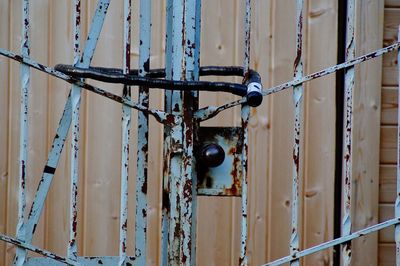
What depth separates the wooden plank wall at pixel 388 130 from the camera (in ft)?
8.98

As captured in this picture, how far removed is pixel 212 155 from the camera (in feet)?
4.62

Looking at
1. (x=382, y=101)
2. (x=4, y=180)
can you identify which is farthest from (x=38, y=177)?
(x=382, y=101)

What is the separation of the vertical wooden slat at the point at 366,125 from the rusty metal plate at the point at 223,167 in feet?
4.49

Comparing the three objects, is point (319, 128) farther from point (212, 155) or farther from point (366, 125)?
point (212, 155)

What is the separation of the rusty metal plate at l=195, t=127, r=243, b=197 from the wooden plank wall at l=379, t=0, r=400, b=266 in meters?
1.44

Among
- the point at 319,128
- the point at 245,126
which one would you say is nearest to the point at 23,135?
the point at 245,126

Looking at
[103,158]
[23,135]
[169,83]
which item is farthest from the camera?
[103,158]

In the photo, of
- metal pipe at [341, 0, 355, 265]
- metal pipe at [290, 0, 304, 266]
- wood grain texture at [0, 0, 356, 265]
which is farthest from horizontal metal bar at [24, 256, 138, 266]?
wood grain texture at [0, 0, 356, 265]

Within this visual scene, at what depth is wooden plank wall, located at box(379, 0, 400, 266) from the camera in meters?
2.74

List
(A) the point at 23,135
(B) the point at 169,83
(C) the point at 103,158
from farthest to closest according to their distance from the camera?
(C) the point at 103,158, (A) the point at 23,135, (B) the point at 169,83

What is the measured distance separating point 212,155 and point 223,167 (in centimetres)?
5

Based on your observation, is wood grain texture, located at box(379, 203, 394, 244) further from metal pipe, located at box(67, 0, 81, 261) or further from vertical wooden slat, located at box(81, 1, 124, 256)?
metal pipe, located at box(67, 0, 81, 261)

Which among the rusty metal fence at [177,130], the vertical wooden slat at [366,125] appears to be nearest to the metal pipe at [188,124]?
the rusty metal fence at [177,130]

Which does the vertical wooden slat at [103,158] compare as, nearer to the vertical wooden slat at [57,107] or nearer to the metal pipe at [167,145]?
the vertical wooden slat at [57,107]
